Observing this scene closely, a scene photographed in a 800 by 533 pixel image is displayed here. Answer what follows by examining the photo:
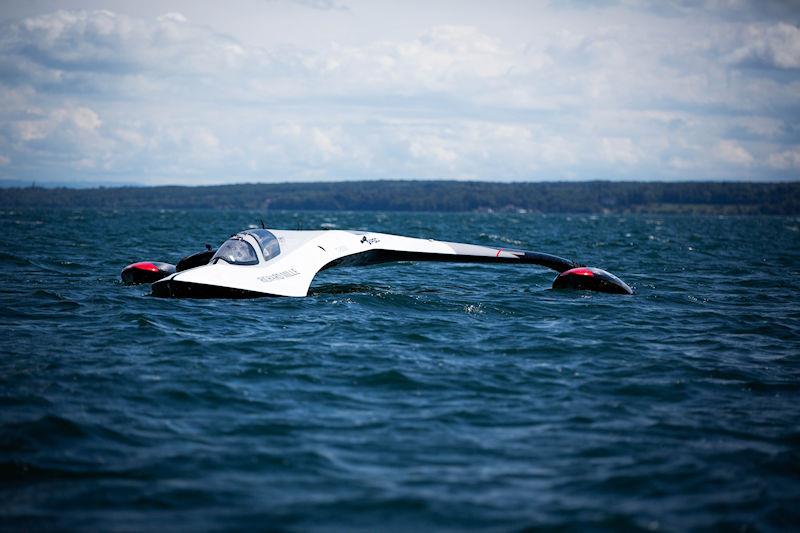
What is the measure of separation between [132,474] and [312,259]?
12.6 m

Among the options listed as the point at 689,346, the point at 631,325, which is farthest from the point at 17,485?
the point at 631,325

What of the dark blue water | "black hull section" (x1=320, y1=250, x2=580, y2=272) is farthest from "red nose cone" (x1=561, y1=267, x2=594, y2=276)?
the dark blue water

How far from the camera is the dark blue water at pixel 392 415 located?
7062mm

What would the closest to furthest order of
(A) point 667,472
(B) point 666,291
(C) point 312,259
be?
(A) point 667,472
(C) point 312,259
(B) point 666,291

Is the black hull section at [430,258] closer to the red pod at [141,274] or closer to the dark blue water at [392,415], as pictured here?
the dark blue water at [392,415]


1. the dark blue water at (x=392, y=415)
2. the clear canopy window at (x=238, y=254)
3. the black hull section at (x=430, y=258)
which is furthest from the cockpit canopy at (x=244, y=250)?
the black hull section at (x=430, y=258)

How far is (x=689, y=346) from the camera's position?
14.2 meters

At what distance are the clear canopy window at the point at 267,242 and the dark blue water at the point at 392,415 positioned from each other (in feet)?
5.38

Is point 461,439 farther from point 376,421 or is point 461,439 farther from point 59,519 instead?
point 59,519

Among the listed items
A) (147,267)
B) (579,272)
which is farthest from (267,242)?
(579,272)

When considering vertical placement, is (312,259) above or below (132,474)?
above

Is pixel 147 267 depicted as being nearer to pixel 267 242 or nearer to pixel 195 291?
pixel 267 242

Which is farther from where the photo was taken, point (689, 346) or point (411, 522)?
point (689, 346)

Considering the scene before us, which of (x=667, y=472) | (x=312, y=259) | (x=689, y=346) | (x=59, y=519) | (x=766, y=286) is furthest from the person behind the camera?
(x=766, y=286)
